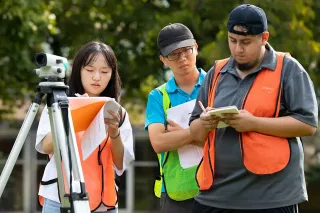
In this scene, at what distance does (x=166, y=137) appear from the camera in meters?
5.19

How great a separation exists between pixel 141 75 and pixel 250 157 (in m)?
12.5

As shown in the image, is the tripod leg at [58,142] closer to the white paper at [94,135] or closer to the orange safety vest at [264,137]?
the white paper at [94,135]

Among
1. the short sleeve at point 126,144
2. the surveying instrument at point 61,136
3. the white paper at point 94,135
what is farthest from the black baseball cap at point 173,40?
the surveying instrument at point 61,136

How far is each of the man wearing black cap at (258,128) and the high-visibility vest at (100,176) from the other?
0.69m

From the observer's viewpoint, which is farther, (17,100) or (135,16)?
(17,100)

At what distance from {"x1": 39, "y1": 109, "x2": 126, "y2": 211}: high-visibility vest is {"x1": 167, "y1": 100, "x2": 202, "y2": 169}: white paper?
0.45 m

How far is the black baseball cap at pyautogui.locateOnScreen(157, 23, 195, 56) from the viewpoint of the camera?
526 centimetres

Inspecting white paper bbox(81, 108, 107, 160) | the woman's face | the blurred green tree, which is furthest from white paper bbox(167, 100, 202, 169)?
the blurred green tree

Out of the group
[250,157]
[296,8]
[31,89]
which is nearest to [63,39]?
[31,89]

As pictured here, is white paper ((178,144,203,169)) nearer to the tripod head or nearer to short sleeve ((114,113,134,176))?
short sleeve ((114,113,134,176))

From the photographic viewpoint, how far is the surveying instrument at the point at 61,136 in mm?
3932

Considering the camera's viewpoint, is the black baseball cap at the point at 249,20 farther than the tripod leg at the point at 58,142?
Yes

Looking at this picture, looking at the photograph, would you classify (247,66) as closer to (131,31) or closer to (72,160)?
(72,160)

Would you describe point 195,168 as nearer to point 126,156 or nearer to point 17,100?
point 126,156
